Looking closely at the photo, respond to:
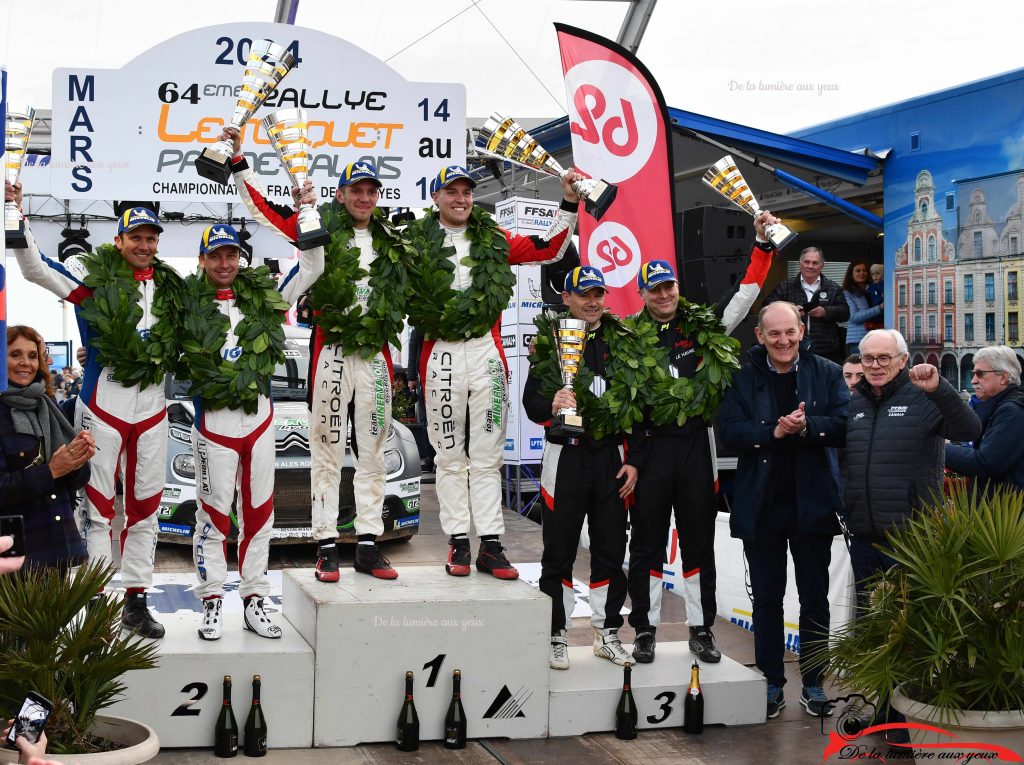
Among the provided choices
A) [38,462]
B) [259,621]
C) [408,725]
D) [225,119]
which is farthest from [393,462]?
[38,462]

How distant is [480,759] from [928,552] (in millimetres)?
2184

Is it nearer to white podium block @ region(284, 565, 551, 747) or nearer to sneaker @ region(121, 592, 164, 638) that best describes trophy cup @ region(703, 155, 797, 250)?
white podium block @ region(284, 565, 551, 747)

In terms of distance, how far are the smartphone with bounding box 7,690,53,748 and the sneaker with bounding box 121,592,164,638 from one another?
1965mm

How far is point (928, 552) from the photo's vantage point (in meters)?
4.32

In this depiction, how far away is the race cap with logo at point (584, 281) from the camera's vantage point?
571 centimetres

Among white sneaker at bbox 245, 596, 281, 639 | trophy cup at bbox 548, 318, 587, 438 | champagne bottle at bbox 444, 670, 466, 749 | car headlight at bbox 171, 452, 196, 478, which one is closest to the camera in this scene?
champagne bottle at bbox 444, 670, 466, 749

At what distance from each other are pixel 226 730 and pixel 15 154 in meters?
2.59

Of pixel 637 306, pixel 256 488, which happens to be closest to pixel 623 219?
pixel 637 306

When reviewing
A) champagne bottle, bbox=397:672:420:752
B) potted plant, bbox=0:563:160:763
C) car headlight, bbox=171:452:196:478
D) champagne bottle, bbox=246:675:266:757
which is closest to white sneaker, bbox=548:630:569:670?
champagne bottle, bbox=397:672:420:752

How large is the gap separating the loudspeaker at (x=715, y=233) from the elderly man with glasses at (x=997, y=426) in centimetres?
469

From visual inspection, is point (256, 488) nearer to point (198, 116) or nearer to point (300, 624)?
point (300, 624)

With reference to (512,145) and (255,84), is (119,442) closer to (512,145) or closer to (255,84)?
(255,84)

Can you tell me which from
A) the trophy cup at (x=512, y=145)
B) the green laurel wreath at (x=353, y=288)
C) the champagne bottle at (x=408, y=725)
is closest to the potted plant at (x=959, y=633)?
the champagne bottle at (x=408, y=725)

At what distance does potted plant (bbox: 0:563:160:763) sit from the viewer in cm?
352
